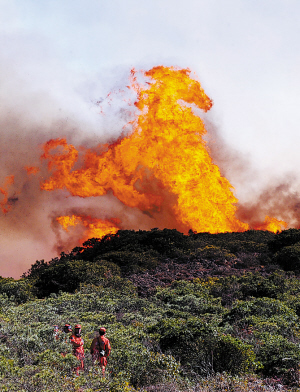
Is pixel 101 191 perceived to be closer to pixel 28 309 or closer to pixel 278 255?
pixel 278 255

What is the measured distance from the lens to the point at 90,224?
4356cm

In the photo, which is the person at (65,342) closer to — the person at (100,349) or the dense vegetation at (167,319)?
the dense vegetation at (167,319)

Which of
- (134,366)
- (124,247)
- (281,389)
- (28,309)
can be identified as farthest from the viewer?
(124,247)

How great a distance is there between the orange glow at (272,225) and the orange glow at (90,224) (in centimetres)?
2040

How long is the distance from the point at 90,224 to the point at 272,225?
24.9 meters

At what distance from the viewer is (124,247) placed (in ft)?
100

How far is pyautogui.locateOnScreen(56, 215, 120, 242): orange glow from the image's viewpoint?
43.0m

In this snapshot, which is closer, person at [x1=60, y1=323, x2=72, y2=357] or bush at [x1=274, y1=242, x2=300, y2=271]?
person at [x1=60, y1=323, x2=72, y2=357]

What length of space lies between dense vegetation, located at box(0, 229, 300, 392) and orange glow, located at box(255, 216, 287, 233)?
13.6 metres

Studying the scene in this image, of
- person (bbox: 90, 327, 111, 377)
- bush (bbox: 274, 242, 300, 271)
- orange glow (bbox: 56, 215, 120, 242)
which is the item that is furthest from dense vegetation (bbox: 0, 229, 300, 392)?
orange glow (bbox: 56, 215, 120, 242)

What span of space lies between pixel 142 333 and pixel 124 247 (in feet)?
62.7

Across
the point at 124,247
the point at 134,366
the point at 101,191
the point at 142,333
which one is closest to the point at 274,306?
the point at 142,333

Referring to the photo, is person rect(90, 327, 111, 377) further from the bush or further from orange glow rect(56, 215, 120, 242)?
orange glow rect(56, 215, 120, 242)

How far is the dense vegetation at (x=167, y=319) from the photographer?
8.26m
